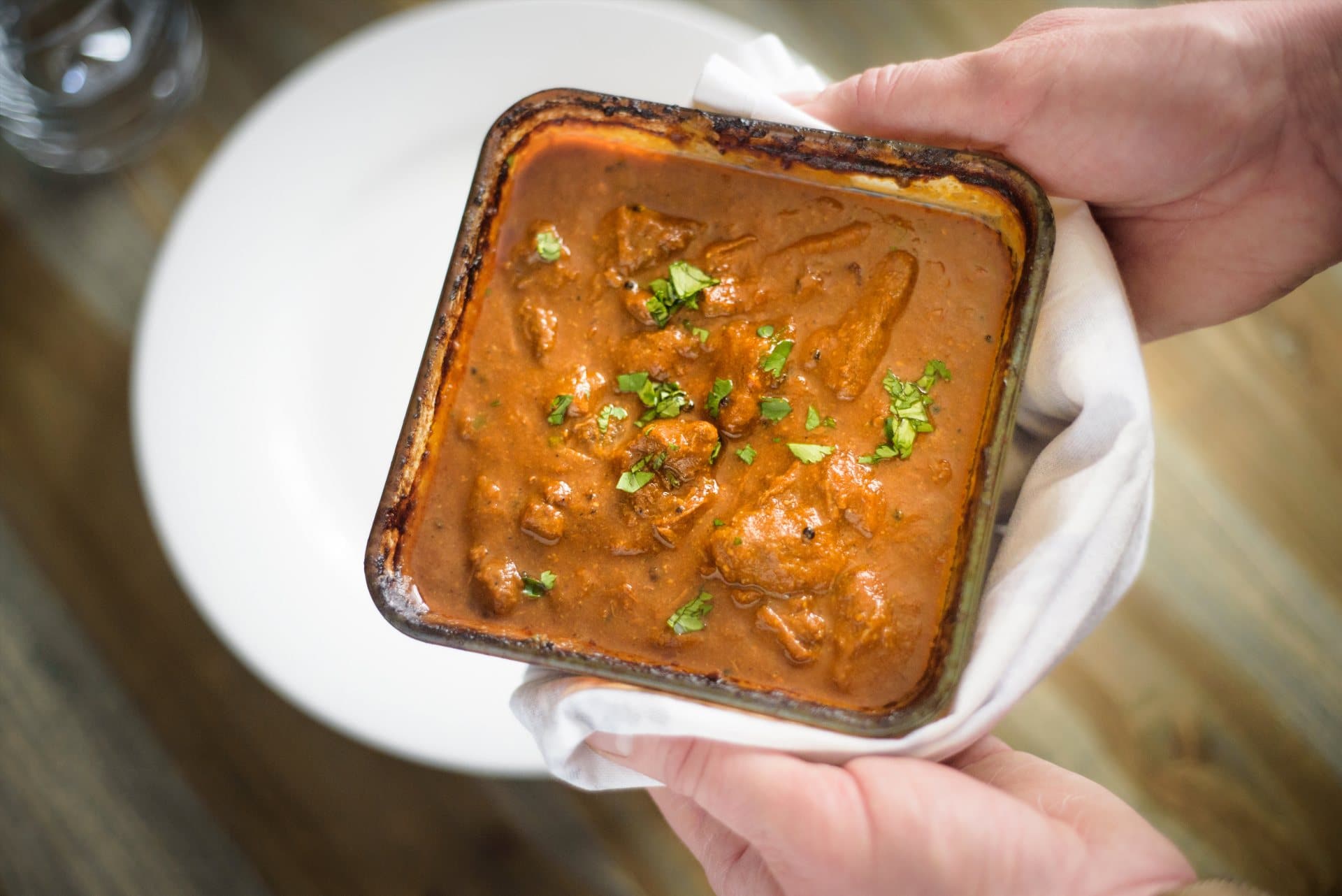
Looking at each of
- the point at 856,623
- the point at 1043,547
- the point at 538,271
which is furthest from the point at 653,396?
the point at 1043,547

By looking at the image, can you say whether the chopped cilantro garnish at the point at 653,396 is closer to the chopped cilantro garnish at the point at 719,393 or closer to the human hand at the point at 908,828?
the chopped cilantro garnish at the point at 719,393

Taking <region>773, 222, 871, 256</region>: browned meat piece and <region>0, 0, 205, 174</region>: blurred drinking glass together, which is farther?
<region>0, 0, 205, 174</region>: blurred drinking glass

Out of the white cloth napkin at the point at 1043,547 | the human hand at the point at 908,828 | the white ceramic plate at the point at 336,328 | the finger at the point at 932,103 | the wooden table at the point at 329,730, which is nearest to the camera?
the human hand at the point at 908,828

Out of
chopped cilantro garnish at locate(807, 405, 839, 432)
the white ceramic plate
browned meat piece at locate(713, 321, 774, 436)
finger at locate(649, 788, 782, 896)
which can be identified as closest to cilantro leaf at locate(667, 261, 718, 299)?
browned meat piece at locate(713, 321, 774, 436)

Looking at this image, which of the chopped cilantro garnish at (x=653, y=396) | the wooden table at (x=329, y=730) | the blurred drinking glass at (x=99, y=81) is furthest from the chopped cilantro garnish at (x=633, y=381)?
the blurred drinking glass at (x=99, y=81)

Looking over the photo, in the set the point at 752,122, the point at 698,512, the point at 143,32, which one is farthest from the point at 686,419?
the point at 143,32

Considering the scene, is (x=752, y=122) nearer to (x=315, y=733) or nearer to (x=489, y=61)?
(x=489, y=61)

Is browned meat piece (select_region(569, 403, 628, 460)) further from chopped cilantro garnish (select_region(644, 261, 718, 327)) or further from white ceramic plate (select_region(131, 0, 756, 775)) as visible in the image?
white ceramic plate (select_region(131, 0, 756, 775))
